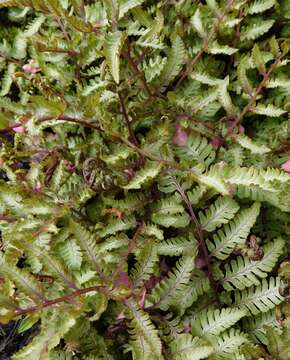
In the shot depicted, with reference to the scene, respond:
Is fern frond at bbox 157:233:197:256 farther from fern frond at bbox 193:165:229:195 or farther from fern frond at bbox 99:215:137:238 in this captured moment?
fern frond at bbox 193:165:229:195

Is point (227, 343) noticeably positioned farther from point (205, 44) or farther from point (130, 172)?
point (205, 44)

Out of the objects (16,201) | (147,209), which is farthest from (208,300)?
(16,201)

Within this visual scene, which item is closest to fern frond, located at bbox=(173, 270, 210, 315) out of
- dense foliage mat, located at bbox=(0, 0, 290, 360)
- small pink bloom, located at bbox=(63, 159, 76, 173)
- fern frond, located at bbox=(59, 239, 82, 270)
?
dense foliage mat, located at bbox=(0, 0, 290, 360)

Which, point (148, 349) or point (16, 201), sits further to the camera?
point (16, 201)

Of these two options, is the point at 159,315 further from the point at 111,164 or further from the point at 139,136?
the point at 139,136

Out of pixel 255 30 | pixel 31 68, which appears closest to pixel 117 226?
pixel 31 68

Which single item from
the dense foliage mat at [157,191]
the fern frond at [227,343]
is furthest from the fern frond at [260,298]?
the fern frond at [227,343]

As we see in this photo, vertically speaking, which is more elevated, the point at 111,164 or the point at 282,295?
the point at 111,164
